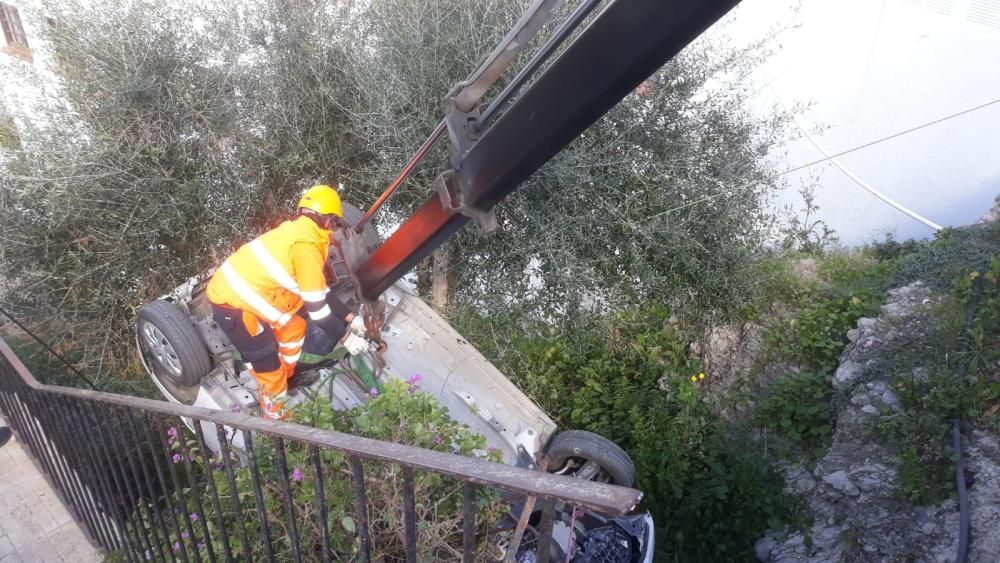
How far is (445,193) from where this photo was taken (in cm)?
242

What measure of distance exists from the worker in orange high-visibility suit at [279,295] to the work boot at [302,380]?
3.4 inches

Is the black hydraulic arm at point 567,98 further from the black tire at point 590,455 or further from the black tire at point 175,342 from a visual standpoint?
the black tire at point 175,342

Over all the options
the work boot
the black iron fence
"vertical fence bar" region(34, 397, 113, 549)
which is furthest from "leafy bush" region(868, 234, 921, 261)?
"vertical fence bar" region(34, 397, 113, 549)

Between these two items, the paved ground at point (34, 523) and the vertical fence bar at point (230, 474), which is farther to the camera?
the paved ground at point (34, 523)

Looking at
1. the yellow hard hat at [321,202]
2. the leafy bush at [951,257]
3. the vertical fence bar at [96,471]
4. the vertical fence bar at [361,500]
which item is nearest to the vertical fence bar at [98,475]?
the vertical fence bar at [96,471]

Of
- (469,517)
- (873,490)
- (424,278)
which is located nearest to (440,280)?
(424,278)

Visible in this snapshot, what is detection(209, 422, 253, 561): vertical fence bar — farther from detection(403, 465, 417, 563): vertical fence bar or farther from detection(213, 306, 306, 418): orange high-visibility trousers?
detection(213, 306, 306, 418): orange high-visibility trousers

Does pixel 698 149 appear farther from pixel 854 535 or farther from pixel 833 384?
pixel 854 535

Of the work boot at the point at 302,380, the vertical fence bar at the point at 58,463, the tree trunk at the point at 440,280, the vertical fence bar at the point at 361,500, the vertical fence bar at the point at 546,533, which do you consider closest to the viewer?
the vertical fence bar at the point at 546,533

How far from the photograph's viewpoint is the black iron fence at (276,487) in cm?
112

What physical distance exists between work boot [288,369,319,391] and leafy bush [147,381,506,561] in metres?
1.01

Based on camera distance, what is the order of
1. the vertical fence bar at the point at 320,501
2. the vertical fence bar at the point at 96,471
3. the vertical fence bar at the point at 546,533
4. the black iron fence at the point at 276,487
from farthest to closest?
1. the vertical fence bar at the point at 96,471
2. the vertical fence bar at the point at 320,501
3. the black iron fence at the point at 276,487
4. the vertical fence bar at the point at 546,533

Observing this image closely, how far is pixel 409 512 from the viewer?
122 centimetres

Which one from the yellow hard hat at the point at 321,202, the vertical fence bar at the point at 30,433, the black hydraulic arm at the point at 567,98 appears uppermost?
the black hydraulic arm at the point at 567,98
